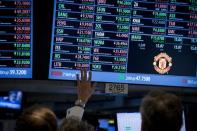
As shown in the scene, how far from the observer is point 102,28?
330 cm

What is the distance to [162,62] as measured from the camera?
133 inches

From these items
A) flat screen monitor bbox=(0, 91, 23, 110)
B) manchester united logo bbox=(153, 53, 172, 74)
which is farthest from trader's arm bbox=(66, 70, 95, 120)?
flat screen monitor bbox=(0, 91, 23, 110)

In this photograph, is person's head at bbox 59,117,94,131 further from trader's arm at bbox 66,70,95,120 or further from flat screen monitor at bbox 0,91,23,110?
flat screen monitor at bbox 0,91,23,110

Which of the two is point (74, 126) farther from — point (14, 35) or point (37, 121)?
point (14, 35)

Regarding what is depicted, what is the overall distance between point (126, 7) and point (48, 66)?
2.37ft

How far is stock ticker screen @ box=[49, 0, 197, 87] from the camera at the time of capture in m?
3.26

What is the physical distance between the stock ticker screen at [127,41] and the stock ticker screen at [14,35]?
194 millimetres

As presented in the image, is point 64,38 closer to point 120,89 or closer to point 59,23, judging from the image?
point 59,23

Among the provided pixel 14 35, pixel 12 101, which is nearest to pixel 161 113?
pixel 14 35

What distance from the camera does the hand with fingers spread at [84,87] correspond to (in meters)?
2.94

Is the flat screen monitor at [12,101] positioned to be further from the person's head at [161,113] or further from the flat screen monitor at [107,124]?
the person's head at [161,113]

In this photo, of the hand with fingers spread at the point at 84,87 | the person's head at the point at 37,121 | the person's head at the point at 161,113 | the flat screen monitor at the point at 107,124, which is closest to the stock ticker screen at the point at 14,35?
the hand with fingers spread at the point at 84,87

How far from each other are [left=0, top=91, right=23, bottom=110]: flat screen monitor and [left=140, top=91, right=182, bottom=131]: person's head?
462cm

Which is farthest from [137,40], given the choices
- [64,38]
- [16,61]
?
[16,61]
